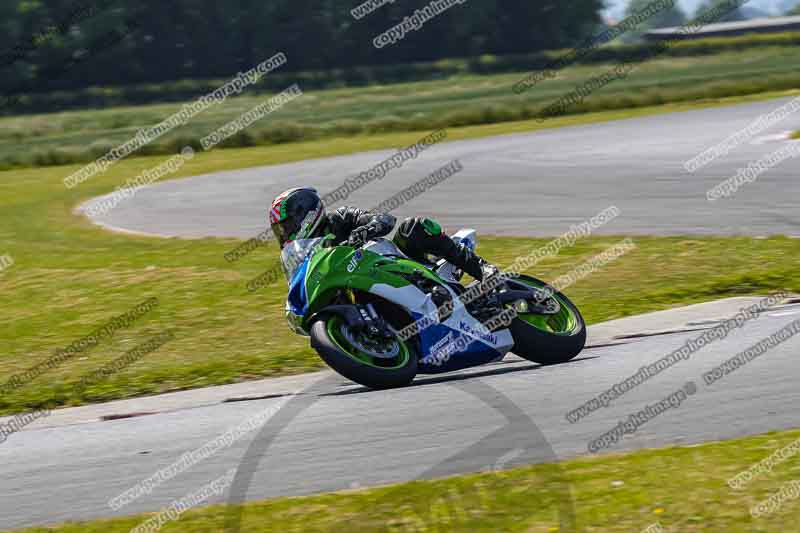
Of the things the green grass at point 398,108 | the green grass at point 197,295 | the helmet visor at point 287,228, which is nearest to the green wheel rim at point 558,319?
the helmet visor at point 287,228

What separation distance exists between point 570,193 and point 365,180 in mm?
5670

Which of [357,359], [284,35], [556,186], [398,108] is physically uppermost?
[284,35]

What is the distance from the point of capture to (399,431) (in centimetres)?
740

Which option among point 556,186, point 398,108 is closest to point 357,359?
point 556,186

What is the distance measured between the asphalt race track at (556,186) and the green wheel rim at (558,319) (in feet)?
22.3

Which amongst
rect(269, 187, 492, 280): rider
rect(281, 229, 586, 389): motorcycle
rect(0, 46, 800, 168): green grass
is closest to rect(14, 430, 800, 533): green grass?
rect(281, 229, 586, 389): motorcycle

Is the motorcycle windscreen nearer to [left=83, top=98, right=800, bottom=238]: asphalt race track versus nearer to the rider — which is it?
the rider

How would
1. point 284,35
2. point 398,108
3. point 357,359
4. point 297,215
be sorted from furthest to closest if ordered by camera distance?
point 284,35, point 398,108, point 297,215, point 357,359

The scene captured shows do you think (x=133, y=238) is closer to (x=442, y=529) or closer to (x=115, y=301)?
(x=115, y=301)

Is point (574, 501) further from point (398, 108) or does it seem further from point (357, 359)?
point (398, 108)

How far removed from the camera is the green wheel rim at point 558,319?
9008 millimetres

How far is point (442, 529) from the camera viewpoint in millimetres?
5723

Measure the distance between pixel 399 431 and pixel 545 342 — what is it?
1.92m

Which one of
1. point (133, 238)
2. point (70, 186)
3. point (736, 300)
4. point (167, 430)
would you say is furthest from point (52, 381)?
point (70, 186)
